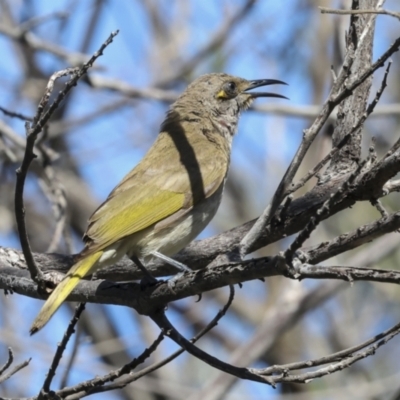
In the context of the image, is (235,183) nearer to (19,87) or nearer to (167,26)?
(167,26)

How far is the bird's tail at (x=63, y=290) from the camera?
380cm

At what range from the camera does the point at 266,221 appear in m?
3.73

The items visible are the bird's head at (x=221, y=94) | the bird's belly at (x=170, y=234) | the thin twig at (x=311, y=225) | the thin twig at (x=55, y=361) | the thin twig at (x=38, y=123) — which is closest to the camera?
the thin twig at (x=311, y=225)

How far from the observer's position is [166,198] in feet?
17.5

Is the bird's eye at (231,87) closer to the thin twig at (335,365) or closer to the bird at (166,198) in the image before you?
the bird at (166,198)

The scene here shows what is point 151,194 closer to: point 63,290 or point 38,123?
point 63,290

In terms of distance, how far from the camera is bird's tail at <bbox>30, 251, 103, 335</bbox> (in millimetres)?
3805

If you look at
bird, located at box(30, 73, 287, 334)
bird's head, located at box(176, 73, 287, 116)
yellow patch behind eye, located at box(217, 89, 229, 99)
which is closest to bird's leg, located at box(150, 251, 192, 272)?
bird, located at box(30, 73, 287, 334)

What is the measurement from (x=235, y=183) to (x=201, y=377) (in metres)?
2.76

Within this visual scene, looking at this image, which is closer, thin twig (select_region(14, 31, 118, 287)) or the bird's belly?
thin twig (select_region(14, 31, 118, 287))

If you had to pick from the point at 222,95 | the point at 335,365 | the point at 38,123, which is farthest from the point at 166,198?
the point at 38,123

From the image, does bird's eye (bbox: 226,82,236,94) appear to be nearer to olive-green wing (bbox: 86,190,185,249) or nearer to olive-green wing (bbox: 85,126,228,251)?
olive-green wing (bbox: 85,126,228,251)

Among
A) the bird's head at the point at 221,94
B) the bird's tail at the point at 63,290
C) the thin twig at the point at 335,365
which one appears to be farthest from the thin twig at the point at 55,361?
the bird's head at the point at 221,94

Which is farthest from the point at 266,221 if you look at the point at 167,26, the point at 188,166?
the point at 167,26
